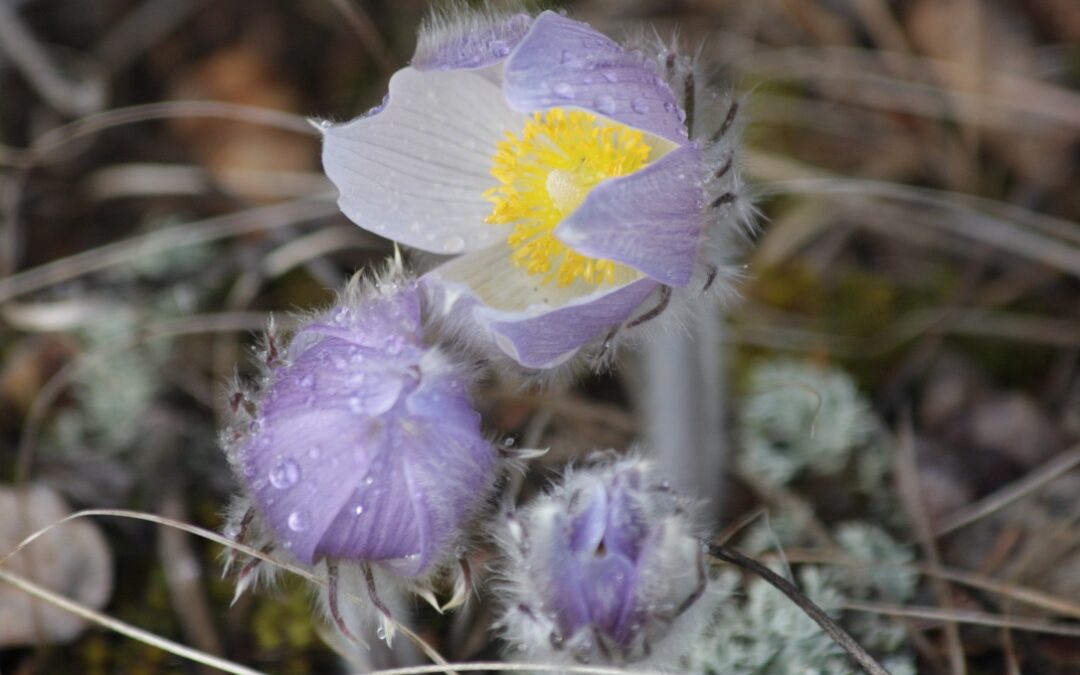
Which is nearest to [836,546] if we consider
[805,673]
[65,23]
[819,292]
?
[805,673]

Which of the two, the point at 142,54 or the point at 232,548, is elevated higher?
the point at 142,54

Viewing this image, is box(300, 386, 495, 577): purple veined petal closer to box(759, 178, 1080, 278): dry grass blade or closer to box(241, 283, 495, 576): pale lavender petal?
box(241, 283, 495, 576): pale lavender petal

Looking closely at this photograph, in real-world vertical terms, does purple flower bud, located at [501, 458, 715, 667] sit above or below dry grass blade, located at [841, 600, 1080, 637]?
above

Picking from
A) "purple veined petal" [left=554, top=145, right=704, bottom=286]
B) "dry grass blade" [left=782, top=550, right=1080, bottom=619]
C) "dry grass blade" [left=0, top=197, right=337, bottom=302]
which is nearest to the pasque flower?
"purple veined petal" [left=554, top=145, right=704, bottom=286]

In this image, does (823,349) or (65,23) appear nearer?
(823,349)

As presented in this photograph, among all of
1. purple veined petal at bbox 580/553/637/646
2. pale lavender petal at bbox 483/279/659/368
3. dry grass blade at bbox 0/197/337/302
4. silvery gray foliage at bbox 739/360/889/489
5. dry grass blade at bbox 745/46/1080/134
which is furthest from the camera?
dry grass blade at bbox 745/46/1080/134

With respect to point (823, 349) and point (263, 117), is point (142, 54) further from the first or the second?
point (823, 349)

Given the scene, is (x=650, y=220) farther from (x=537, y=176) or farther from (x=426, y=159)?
(x=426, y=159)
